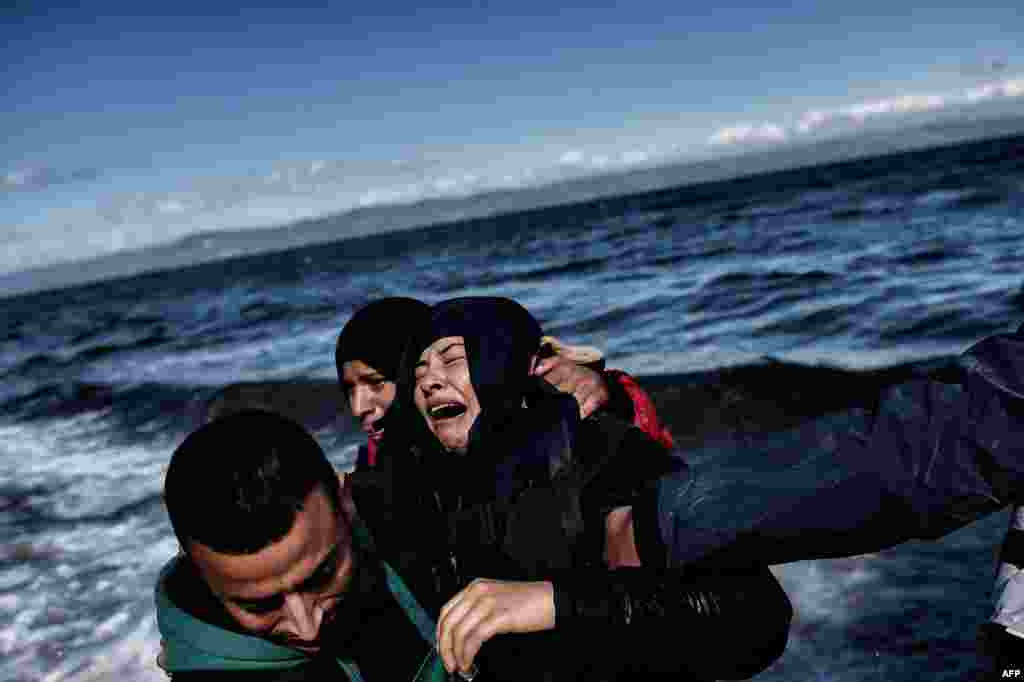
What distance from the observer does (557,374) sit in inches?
124

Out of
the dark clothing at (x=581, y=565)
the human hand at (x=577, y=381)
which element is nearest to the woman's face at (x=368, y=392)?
the human hand at (x=577, y=381)

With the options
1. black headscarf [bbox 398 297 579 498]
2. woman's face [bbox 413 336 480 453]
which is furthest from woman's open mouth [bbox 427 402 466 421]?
black headscarf [bbox 398 297 579 498]

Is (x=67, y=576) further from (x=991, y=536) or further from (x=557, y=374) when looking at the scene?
(x=991, y=536)

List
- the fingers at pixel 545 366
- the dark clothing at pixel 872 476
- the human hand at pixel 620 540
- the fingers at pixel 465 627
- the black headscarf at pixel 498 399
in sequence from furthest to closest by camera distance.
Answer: the fingers at pixel 545 366
the black headscarf at pixel 498 399
the human hand at pixel 620 540
the fingers at pixel 465 627
the dark clothing at pixel 872 476

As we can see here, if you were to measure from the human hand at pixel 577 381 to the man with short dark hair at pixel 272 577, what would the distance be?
1.34 metres

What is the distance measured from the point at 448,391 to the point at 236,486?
1.37 meters

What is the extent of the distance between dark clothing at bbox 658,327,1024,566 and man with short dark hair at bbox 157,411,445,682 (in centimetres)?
73

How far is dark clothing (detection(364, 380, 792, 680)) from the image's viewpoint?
1.81 metres

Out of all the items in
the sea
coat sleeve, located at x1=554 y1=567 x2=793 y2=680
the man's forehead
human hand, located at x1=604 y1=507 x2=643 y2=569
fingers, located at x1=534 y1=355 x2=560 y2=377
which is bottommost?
the sea

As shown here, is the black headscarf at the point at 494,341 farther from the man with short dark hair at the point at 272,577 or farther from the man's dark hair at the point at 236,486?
the man's dark hair at the point at 236,486

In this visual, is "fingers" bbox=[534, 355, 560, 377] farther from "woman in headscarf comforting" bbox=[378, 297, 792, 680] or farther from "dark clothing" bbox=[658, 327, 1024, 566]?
→ "dark clothing" bbox=[658, 327, 1024, 566]

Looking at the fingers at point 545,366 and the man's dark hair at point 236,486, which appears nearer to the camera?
the man's dark hair at point 236,486

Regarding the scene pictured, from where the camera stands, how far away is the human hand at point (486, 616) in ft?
5.68

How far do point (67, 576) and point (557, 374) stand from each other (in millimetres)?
5785
